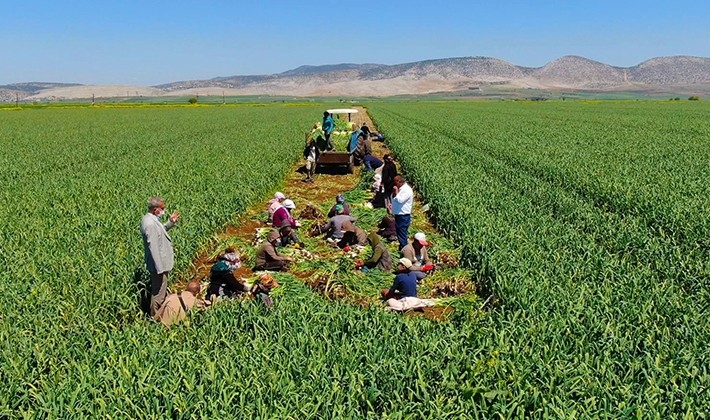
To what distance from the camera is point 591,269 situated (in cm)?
866

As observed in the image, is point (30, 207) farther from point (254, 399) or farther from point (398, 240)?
point (254, 399)

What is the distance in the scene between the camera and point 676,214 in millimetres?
11773

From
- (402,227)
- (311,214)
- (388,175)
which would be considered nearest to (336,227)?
Result: (402,227)

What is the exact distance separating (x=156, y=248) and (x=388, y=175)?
768cm

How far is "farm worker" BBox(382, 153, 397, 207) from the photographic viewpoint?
45.2 feet

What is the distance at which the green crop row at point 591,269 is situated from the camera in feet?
17.0

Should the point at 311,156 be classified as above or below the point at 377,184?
above

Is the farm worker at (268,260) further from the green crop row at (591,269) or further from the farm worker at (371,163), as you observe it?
the farm worker at (371,163)

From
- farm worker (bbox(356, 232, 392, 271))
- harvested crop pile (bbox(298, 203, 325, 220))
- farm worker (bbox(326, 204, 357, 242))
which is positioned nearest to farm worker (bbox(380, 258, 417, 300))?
farm worker (bbox(356, 232, 392, 271))

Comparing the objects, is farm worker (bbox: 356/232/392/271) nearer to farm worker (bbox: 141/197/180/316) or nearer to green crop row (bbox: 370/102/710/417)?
green crop row (bbox: 370/102/710/417)

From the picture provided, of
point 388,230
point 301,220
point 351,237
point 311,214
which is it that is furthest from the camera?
point 311,214

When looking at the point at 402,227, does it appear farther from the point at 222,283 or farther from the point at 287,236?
A: the point at 222,283

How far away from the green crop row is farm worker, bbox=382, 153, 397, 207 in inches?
51.1

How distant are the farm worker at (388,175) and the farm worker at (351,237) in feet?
8.86
